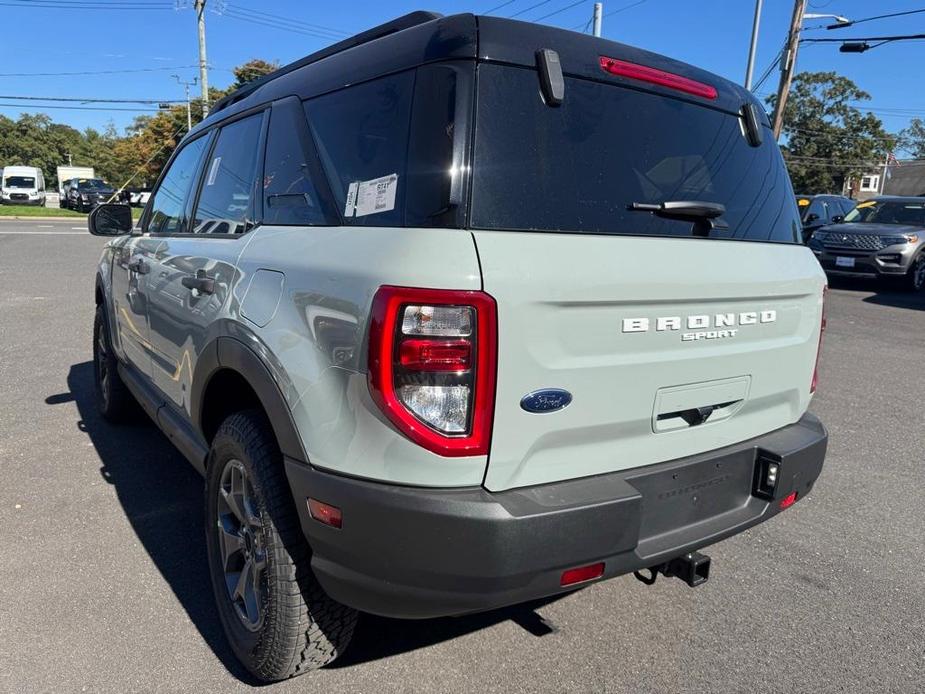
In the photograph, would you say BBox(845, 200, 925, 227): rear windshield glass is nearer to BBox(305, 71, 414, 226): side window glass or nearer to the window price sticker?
BBox(305, 71, 414, 226): side window glass

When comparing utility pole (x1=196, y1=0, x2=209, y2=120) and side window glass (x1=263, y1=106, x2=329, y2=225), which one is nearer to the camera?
side window glass (x1=263, y1=106, x2=329, y2=225)

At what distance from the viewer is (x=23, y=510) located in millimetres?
3506

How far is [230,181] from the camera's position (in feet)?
9.68

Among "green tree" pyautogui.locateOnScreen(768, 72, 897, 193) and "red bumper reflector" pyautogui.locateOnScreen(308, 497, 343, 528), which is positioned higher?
"green tree" pyautogui.locateOnScreen(768, 72, 897, 193)

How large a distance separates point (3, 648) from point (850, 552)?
3545 mm

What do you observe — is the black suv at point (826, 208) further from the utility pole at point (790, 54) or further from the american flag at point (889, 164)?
the american flag at point (889, 164)

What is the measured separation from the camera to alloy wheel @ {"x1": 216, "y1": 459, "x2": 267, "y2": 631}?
2.28 m

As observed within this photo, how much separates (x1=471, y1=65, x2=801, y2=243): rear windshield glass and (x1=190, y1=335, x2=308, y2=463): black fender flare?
780 mm

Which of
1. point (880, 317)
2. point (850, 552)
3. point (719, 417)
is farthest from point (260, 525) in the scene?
point (880, 317)

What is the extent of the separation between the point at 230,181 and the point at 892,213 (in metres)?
14.1

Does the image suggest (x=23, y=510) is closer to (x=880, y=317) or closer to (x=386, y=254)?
(x=386, y=254)

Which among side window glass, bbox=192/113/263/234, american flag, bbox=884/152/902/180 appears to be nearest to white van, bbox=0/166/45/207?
side window glass, bbox=192/113/263/234

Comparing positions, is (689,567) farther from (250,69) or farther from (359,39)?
(250,69)

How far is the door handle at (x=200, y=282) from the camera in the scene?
2635mm
